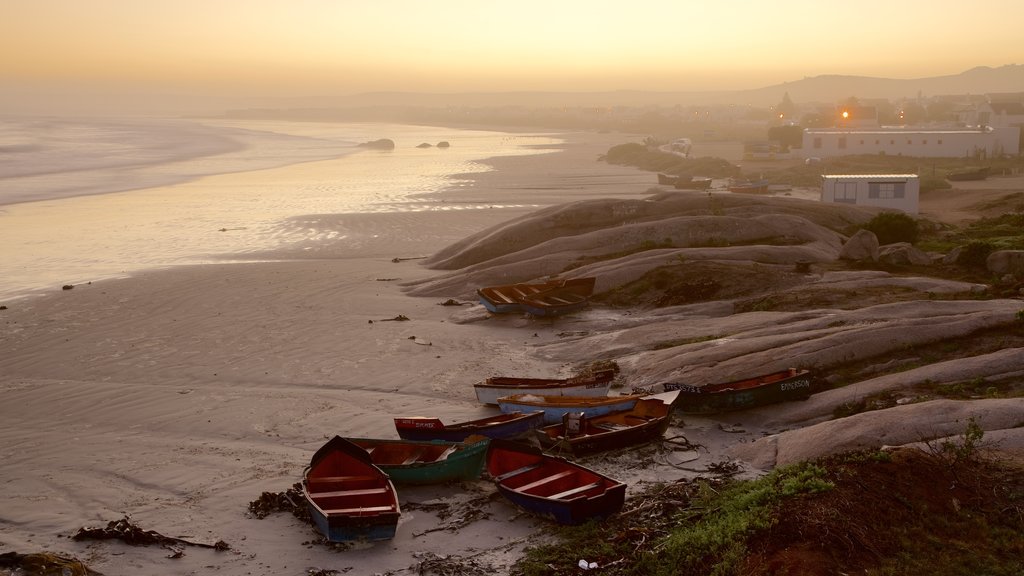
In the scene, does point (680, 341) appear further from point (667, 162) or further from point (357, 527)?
point (667, 162)

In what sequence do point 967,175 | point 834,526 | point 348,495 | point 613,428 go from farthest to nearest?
point 967,175, point 613,428, point 348,495, point 834,526

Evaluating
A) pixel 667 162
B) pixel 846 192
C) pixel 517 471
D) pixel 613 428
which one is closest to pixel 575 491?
pixel 517 471

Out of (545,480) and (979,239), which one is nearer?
(545,480)

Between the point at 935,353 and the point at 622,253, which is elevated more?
the point at 622,253

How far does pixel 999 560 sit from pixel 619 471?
22.9 feet

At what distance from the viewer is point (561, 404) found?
66.8 ft

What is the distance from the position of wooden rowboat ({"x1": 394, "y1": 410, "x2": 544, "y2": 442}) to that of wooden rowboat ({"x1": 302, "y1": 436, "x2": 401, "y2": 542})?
1.90 metres

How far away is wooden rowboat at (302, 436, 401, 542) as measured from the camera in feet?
48.2

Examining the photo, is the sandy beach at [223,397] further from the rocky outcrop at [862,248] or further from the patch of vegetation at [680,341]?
the rocky outcrop at [862,248]

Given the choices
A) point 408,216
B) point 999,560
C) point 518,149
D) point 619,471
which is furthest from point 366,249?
point 518,149

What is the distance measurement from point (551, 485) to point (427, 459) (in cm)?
292

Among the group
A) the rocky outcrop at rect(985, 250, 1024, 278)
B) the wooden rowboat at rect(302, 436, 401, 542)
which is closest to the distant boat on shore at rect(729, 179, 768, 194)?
the rocky outcrop at rect(985, 250, 1024, 278)

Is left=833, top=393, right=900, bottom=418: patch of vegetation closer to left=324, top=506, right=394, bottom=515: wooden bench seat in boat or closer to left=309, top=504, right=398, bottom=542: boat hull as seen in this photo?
left=324, top=506, right=394, bottom=515: wooden bench seat in boat

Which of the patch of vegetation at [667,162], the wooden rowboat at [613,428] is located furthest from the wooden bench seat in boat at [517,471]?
the patch of vegetation at [667,162]
